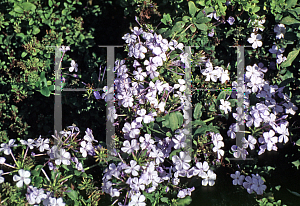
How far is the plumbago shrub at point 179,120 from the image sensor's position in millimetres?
1788

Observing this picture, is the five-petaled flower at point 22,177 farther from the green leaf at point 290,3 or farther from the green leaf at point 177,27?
the green leaf at point 290,3

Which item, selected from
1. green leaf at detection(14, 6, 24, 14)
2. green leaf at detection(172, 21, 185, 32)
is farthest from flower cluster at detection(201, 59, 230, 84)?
green leaf at detection(14, 6, 24, 14)

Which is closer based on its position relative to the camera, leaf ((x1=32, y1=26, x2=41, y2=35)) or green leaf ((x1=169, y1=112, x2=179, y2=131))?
green leaf ((x1=169, y1=112, x2=179, y2=131))

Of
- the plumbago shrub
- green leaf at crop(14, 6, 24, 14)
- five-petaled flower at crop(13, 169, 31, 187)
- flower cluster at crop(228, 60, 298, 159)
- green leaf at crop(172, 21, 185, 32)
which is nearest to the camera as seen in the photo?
five-petaled flower at crop(13, 169, 31, 187)

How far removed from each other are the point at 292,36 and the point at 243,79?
0.49 m

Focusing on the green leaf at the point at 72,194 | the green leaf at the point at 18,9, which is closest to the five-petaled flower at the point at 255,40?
the green leaf at the point at 72,194

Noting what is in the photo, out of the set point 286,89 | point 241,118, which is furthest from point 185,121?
point 286,89

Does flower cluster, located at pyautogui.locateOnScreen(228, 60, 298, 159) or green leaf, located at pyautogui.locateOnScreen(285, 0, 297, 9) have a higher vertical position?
green leaf, located at pyautogui.locateOnScreen(285, 0, 297, 9)

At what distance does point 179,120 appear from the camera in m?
1.90

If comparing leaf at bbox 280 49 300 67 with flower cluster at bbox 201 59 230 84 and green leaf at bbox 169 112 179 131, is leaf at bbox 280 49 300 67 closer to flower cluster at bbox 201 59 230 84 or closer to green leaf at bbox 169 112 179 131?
flower cluster at bbox 201 59 230 84

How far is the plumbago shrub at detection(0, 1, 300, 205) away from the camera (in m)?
1.79

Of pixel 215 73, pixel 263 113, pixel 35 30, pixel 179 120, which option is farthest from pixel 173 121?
pixel 35 30

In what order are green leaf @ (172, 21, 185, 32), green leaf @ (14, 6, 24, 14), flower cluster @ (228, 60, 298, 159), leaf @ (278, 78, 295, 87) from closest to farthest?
flower cluster @ (228, 60, 298, 159), green leaf @ (172, 21, 185, 32), leaf @ (278, 78, 295, 87), green leaf @ (14, 6, 24, 14)

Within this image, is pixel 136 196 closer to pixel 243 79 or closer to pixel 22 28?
pixel 243 79
